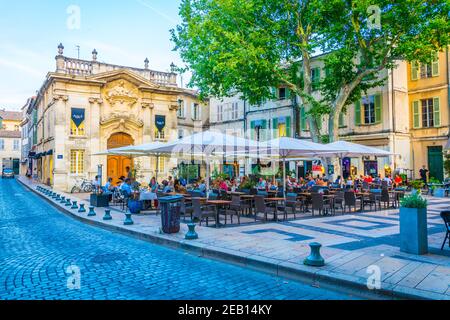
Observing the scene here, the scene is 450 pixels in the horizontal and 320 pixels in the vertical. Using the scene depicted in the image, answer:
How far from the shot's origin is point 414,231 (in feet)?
20.7

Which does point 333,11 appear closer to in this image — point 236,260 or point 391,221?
point 391,221

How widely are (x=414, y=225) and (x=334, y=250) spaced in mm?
1451

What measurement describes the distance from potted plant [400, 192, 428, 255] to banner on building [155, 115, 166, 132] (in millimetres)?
25614

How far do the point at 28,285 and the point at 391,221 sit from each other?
9.29 m

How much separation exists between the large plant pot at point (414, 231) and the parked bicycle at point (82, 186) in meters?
22.0

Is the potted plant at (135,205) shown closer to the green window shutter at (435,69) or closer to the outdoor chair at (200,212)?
the outdoor chair at (200,212)

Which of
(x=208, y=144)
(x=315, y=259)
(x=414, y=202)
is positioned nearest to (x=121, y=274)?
(x=315, y=259)

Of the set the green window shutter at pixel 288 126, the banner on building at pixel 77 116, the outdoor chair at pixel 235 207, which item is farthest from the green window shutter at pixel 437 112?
the banner on building at pixel 77 116

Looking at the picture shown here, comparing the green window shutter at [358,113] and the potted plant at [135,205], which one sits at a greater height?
the green window shutter at [358,113]

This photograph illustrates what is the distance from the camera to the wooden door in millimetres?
28078

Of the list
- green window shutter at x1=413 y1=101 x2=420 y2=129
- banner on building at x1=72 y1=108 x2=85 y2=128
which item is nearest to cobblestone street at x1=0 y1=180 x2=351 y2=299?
banner on building at x1=72 y1=108 x2=85 y2=128

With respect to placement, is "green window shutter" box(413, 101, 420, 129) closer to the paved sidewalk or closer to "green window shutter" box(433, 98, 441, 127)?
"green window shutter" box(433, 98, 441, 127)

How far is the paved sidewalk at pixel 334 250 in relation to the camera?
4.74m

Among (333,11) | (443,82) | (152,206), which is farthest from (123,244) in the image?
(443,82)
